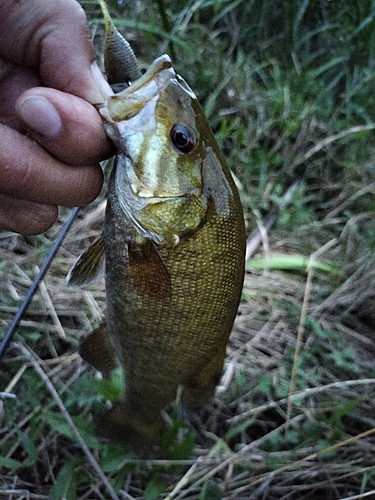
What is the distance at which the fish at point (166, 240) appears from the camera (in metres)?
1.30

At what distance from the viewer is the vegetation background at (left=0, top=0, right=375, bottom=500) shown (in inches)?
84.4

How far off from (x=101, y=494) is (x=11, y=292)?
1023 mm

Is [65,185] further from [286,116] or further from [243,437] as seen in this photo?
[286,116]

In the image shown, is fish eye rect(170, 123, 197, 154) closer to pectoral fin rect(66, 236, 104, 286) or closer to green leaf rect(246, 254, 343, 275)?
pectoral fin rect(66, 236, 104, 286)

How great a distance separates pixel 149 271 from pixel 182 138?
0.38 m

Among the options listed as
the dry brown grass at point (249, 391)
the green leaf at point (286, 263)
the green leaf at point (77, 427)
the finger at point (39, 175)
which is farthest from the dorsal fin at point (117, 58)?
the green leaf at point (286, 263)

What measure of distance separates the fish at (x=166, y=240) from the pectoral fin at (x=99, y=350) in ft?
0.06

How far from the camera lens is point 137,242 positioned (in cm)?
141

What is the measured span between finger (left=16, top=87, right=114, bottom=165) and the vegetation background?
103cm

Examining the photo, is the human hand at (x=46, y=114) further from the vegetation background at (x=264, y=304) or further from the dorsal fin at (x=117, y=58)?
the vegetation background at (x=264, y=304)

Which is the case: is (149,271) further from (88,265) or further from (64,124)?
(64,124)

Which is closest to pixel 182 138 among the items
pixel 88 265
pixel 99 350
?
pixel 88 265

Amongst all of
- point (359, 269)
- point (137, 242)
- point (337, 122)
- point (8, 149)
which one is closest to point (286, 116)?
point (337, 122)

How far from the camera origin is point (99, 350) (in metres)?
1.79
